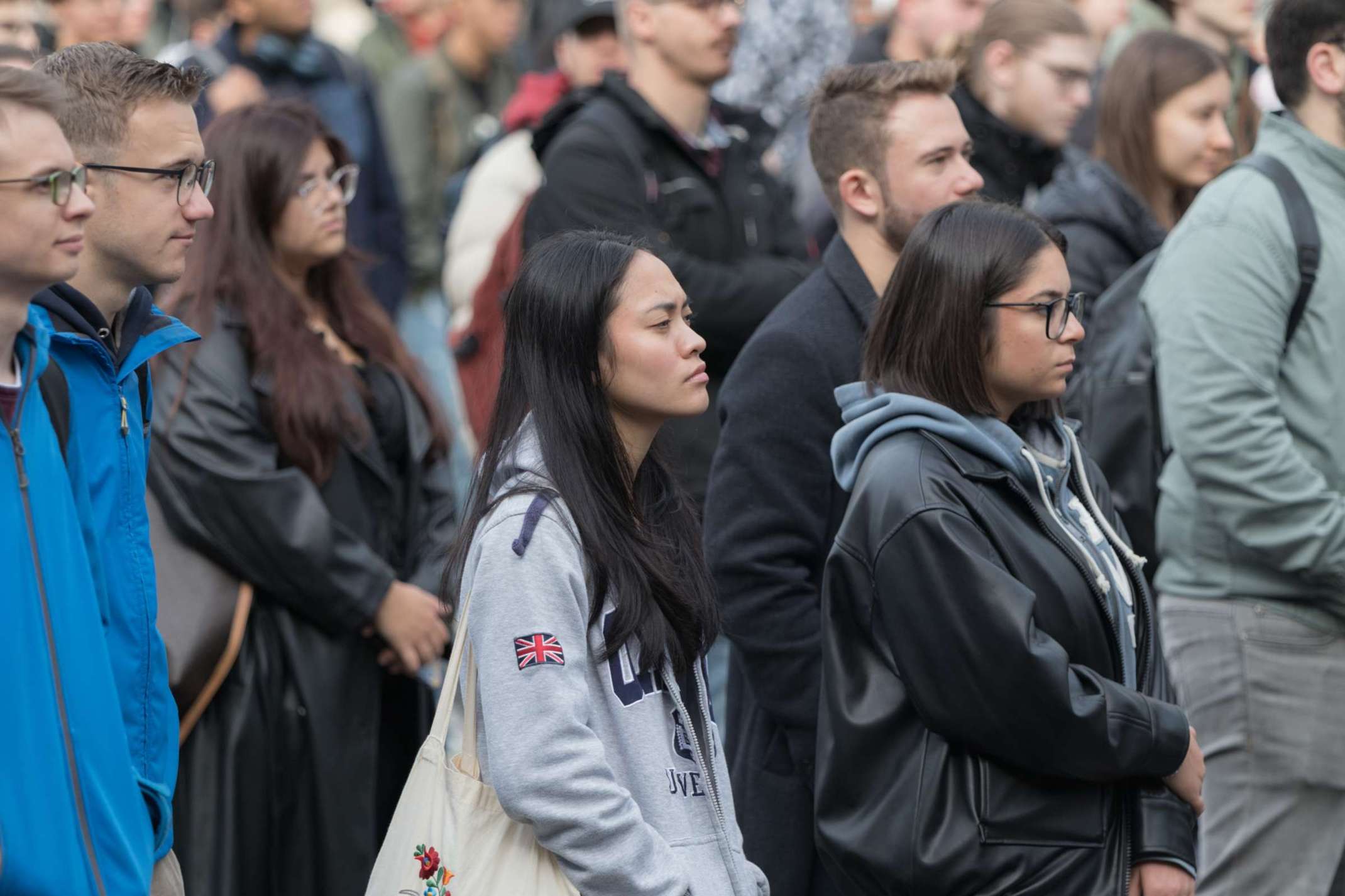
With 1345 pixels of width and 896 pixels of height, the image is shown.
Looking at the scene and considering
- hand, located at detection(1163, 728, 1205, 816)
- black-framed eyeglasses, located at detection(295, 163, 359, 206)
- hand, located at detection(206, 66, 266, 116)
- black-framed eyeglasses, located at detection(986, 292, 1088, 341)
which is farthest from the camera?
hand, located at detection(206, 66, 266, 116)

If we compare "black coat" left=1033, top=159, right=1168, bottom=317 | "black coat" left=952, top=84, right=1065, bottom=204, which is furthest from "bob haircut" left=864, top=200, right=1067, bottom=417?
"black coat" left=952, top=84, right=1065, bottom=204

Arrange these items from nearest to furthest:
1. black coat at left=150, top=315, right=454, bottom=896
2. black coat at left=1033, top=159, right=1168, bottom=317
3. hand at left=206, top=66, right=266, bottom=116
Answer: black coat at left=150, top=315, right=454, bottom=896 < black coat at left=1033, top=159, right=1168, bottom=317 < hand at left=206, top=66, right=266, bottom=116

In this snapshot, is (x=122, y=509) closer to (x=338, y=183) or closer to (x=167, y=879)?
(x=167, y=879)

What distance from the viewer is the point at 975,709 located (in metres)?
2.98

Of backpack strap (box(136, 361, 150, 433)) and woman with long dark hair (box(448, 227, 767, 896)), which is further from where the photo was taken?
backpack strap (box(136, 361, 150, 433))

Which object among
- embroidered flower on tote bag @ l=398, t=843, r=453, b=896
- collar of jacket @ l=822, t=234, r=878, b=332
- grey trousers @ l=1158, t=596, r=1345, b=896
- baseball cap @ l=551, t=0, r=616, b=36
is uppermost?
baseball cap @ l=551, t=0, r=616, b=36

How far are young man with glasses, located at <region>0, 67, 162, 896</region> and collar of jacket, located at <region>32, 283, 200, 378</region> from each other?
202mm

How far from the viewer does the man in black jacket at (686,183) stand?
470 cm

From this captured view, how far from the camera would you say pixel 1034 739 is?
2947 millimetres

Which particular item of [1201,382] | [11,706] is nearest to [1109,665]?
[1201,382]

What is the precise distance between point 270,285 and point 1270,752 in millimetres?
2698

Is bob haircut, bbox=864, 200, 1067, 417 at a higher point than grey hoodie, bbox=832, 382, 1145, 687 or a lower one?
higher

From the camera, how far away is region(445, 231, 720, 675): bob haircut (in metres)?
2.86

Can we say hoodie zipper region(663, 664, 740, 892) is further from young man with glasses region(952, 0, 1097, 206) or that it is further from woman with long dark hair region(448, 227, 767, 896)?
young man with glasses region(952, 0, 1097, 206)
